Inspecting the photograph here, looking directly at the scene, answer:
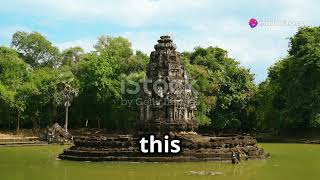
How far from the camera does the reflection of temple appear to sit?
29.8 metres

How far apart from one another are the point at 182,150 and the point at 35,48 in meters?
53.8

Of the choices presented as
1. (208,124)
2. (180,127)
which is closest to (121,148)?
(180,127)

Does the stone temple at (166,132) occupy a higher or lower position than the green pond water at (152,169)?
higher

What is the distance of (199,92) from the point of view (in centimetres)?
5491

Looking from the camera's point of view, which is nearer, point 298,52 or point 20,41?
point 298,52

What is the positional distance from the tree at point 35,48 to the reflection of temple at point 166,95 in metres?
48.9

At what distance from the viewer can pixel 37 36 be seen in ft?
252

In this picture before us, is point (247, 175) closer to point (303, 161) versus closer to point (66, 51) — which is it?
point (303, 161)

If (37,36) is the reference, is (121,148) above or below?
below

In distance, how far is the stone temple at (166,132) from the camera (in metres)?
27.0

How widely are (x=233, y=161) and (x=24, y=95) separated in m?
36.8
